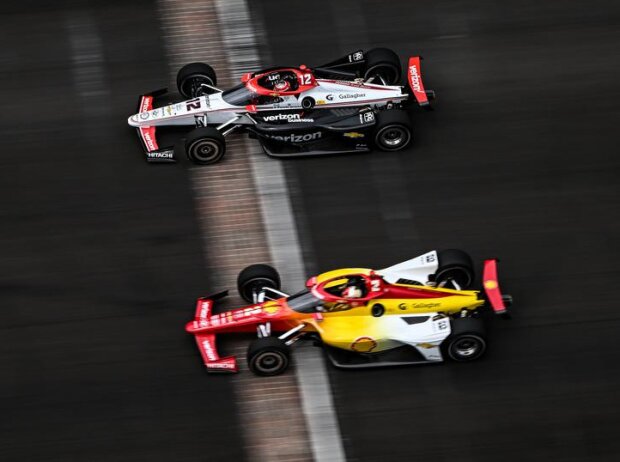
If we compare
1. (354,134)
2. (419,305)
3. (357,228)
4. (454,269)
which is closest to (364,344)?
(419,305)

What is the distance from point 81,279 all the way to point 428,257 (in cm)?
600

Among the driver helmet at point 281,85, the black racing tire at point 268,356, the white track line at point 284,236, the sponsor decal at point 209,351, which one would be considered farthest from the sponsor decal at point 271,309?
the driver helmet at point 281,85

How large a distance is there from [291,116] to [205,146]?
175 centimetres

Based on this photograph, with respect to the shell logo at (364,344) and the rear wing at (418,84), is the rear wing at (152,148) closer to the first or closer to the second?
the rear wing at (418,84)

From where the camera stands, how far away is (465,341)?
53.8ft

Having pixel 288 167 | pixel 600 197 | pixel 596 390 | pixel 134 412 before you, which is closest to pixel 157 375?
pixel 134 412

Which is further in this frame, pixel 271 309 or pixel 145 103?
pixel 145 103

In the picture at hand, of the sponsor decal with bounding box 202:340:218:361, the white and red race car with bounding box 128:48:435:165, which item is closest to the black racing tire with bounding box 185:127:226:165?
the white and red race car with bounding box 128:48:435:165

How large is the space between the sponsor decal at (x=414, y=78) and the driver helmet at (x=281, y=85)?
2.43m

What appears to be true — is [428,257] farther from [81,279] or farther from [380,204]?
[81,279]

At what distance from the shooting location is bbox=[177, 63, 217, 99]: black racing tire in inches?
831

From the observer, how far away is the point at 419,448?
52.2ft

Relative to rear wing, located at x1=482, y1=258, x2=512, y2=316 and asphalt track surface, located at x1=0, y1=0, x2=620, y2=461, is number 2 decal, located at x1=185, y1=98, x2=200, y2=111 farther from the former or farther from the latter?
rear wing, located at x1=482, y1=258, x2=512, y2=316

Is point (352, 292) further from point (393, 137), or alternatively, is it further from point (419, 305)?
point (393, 137)
